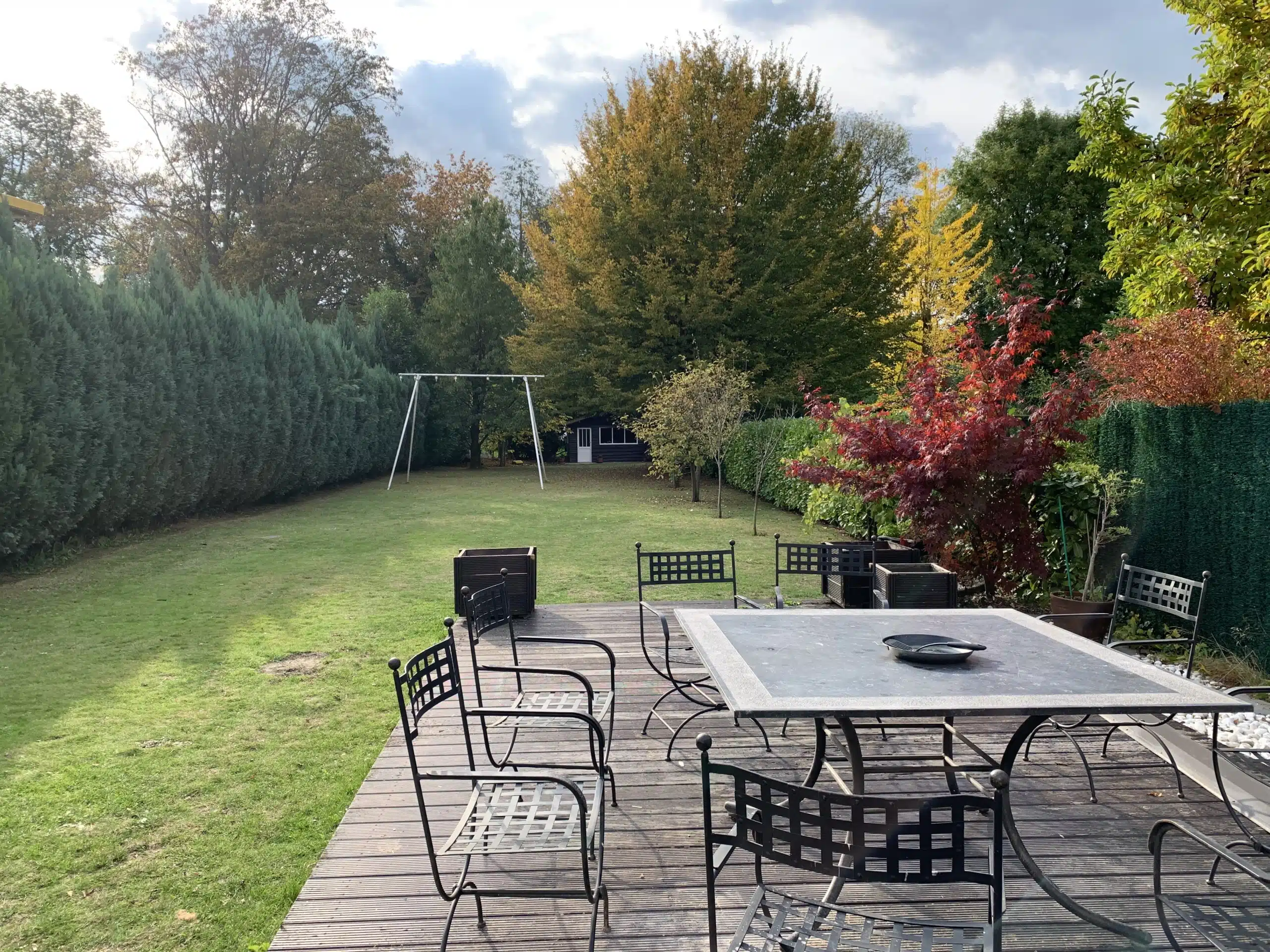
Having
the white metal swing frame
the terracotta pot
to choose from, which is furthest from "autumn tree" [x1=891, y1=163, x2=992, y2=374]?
the terracotta pot

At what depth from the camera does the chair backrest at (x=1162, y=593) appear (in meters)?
3.67

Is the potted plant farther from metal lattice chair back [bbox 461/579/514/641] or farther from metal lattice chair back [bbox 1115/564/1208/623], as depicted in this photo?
metal lattice chair back [bbox 461/579/514/641]

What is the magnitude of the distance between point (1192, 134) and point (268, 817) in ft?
30.9

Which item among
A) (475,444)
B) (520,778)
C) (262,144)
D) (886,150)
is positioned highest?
(886,150)

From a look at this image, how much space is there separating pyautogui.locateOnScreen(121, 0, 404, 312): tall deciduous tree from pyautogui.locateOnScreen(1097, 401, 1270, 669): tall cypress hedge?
26895 mm

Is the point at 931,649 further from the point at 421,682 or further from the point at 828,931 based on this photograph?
the point at 421,682

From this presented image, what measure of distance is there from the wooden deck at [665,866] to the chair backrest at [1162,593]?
2.42ft

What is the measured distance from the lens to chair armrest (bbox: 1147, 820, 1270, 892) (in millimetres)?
1895

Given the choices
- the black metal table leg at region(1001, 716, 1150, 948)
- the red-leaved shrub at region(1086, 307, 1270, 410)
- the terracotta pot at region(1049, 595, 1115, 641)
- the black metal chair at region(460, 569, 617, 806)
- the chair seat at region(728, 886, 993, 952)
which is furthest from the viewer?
the red-leaved shrub at region(1086, 307, 1270, 410)

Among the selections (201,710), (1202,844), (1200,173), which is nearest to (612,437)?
(1200,173)

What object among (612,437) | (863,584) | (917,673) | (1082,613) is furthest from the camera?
(612,437)

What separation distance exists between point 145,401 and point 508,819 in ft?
37.6

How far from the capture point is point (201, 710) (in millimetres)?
4895

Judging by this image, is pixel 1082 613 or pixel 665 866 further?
pixel 1082 613
